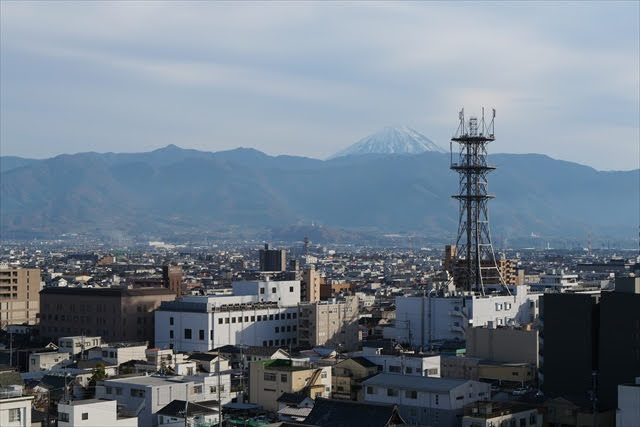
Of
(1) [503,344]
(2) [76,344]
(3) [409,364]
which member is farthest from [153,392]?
(2) [76,344]

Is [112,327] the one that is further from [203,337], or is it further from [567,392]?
[567,392]

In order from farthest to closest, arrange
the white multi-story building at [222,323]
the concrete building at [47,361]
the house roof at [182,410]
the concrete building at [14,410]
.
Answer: the white multi-story building at [222,323] → the concrete building at [47,361] → the house roof at [182,410] → the concrete building at [14,410]

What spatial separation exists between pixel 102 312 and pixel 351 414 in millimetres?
31981

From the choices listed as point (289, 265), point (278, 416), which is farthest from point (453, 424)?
point (289, 265)

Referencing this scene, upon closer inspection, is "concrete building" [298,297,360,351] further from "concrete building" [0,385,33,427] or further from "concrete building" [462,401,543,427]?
"concrete building" [0,385,33,427]

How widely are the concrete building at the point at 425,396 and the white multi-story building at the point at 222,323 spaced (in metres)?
20.7

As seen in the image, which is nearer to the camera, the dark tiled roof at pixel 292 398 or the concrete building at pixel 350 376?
the dark tiled roof at pixel 292 398

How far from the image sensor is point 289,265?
12256 centimetres

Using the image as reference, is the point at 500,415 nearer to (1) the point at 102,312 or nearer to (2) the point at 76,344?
(2) the point at 76,344

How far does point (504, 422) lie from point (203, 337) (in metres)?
25.6

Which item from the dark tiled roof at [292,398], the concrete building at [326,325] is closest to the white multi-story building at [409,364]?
the dark tiled roof at [292,398]

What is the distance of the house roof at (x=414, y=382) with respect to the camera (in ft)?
110

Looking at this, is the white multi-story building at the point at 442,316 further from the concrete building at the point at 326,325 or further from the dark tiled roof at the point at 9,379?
the dark tiled roof at the point at 9,379

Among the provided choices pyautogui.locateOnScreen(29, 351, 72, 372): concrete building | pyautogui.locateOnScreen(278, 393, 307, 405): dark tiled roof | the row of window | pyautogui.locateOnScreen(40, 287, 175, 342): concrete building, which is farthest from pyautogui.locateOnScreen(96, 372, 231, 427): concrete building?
pyautogui.locateOnScreen(40, 287, 175, 342): concrete building
